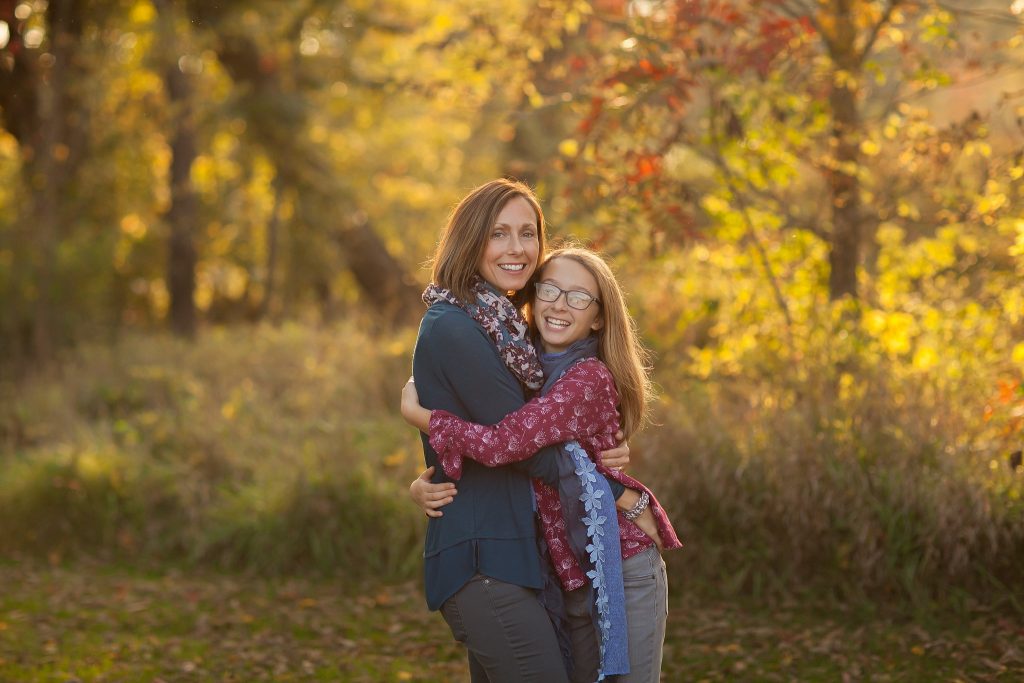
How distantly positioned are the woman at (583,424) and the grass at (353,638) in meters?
2.07

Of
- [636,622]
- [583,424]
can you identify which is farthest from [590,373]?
[636,622]

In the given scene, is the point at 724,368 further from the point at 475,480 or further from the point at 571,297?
the point at 475,480

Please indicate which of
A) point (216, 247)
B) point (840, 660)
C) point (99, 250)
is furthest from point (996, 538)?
point (216, 247)

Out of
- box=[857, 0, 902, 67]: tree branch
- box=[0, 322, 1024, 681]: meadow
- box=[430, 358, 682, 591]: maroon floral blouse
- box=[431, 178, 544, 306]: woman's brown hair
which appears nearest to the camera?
box=[430, 358, 682, 591]: maroon floral blouse

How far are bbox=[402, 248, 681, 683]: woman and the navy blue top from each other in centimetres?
7

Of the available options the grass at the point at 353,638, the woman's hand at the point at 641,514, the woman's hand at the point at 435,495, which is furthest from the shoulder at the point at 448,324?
the grass at the point at 353,638

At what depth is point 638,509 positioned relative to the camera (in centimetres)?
321

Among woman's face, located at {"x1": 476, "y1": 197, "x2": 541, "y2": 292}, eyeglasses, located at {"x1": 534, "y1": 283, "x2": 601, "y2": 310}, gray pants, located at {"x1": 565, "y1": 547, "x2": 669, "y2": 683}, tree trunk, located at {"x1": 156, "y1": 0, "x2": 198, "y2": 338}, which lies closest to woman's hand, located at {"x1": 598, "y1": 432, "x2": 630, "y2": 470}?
gray pants, located at {"x1": 565, "y1": 547, "x2": 669, "y2": 683}

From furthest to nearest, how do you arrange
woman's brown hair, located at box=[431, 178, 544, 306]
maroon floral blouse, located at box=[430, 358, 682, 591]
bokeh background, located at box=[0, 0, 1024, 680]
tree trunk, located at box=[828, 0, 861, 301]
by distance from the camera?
tree trunk, located at box=[828, 0, 861, 301] < bokeh background, located at box=[0, 0, 1024, 680] < woman's brown hair, located at box=[431, 178, 544, 306] < maroon floral blouse, located at box=[430, 358, 682, 591]

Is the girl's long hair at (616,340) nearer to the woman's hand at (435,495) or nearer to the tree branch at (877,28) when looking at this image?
the woman's hand at (435,495)

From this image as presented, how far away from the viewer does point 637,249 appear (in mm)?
7762

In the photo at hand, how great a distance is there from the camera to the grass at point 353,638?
199 inches

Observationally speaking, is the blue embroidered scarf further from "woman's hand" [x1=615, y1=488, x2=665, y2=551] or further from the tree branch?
the tree branch

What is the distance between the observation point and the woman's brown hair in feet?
10.6
